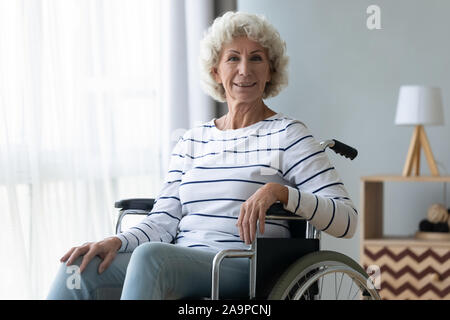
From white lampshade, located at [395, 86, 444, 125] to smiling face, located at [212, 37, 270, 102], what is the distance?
3.93 ft

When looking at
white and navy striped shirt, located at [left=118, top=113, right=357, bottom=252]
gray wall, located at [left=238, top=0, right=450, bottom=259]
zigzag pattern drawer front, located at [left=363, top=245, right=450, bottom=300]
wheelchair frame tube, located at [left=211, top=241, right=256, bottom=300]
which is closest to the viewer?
wheelchair frame tube, located at [left=211, top=241, right=256, bottom=300]

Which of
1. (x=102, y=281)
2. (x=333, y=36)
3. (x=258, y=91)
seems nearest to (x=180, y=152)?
(x=258, y=91)

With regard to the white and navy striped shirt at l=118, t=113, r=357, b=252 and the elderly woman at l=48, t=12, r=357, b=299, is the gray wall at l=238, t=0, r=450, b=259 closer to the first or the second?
the elderly woman at l=48, t=12, r=357, b=299

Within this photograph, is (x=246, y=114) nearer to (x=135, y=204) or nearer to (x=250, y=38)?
(x=250, y=38)

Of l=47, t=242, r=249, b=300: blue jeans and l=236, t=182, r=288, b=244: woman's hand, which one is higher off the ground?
l=236, t=182, r=288, b=244: woman's hand

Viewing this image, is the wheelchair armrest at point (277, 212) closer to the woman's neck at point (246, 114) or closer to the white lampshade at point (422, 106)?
the woman's neck at point (246, 114)

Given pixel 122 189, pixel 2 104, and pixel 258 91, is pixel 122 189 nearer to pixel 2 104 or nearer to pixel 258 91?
pixel 2 104

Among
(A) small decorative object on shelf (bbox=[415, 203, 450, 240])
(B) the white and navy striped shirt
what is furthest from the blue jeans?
(A) small decorative object on shelf (bbox=[415, 203, 450, 240])

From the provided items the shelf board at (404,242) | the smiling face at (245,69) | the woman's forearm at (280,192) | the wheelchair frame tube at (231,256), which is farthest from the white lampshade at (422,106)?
the wheelchair frame tube at (231,256)

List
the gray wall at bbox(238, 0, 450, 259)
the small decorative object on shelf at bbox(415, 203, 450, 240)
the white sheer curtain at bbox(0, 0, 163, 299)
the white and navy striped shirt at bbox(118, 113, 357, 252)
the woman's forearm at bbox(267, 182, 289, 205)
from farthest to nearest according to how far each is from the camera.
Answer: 1. the gray wall at bbox(238, 0, 450, 259)
2. the small decorative object on shelf at bbox(415, 203, 450, 240)
3. the white sheer curtain at bbox(0, 0, 163, 299)
4. the white and navy striped shirt at bbox(118, 113, 357, 252)
5. the woman's forearm at bbox(267, 182, 289, 205)

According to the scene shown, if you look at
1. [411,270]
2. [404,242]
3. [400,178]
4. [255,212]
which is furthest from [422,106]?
[255,212]

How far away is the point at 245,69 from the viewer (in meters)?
2.00

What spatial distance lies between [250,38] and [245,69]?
9 centimetres

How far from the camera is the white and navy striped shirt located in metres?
1.77
